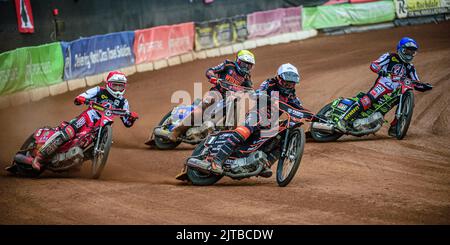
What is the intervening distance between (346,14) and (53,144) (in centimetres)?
2248

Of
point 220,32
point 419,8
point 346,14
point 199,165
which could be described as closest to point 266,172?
point 199,165

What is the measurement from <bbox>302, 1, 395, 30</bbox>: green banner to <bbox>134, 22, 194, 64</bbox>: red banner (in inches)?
280

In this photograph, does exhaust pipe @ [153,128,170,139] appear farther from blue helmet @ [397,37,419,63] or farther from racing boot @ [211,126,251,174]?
blue helmet @ [397,37,419,63]

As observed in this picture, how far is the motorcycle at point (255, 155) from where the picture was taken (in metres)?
10.1

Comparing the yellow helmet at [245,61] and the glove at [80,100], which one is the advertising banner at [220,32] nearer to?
the yellow helmet at [245,61]

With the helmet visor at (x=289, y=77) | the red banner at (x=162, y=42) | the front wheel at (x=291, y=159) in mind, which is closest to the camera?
the front wheel at (x=291, y=159)

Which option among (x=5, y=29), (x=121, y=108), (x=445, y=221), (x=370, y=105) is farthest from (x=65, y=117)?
(x=445, y=221)

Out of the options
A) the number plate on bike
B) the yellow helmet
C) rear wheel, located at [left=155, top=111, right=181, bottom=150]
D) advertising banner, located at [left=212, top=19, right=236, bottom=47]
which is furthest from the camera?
advertising banner, located at [left=212, top=19, right=236, bottom=47]

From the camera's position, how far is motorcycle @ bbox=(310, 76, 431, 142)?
14.0 meters

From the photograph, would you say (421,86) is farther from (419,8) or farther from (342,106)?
(419,8)

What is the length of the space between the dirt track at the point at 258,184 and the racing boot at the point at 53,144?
14.1 inches

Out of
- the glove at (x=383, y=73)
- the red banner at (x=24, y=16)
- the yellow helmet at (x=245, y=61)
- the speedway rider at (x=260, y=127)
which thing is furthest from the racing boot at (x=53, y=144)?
the red banner at (x=24, y=16)

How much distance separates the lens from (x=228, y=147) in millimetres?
10422

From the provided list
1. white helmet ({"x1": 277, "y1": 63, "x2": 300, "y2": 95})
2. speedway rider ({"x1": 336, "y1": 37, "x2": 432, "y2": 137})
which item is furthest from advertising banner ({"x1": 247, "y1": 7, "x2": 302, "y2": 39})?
white helmet ({"x1": 277, "y1": 63, "x2": 300, "y2": 95})
